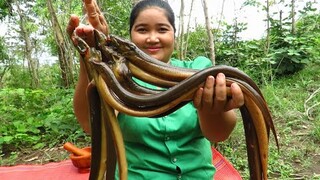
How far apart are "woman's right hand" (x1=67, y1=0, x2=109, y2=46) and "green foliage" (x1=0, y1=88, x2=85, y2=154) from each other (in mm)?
2509

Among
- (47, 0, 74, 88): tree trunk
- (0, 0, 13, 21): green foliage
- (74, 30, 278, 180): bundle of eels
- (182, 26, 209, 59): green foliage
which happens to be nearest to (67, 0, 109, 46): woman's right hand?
(74, 30, 278, 180): bundle of eels

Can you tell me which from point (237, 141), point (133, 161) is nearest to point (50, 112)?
point (237, 141)

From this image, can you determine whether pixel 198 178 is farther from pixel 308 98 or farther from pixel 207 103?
pixel 308 98

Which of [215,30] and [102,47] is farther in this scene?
[215,30]

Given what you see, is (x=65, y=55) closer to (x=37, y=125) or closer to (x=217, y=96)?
(x=37, y=125)

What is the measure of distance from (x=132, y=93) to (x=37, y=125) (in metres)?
3.07

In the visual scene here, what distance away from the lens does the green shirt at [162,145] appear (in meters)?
1.41

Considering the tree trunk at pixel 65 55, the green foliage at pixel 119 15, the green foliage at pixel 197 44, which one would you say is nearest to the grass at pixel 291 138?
the green foliage at pixel 197 44

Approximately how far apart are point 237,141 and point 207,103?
2.24 metres

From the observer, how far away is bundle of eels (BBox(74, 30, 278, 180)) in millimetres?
907

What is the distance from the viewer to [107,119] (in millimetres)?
959

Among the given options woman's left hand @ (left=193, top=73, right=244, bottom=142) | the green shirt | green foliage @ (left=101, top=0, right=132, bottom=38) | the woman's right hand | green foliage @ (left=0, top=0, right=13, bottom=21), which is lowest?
the green shirt

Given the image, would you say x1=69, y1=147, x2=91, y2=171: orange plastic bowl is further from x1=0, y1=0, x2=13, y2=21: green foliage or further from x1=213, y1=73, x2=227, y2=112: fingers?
x1=0, y1=0, x2=13, y2=21: green foliage

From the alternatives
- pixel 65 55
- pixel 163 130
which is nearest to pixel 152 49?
pixel 163 130
